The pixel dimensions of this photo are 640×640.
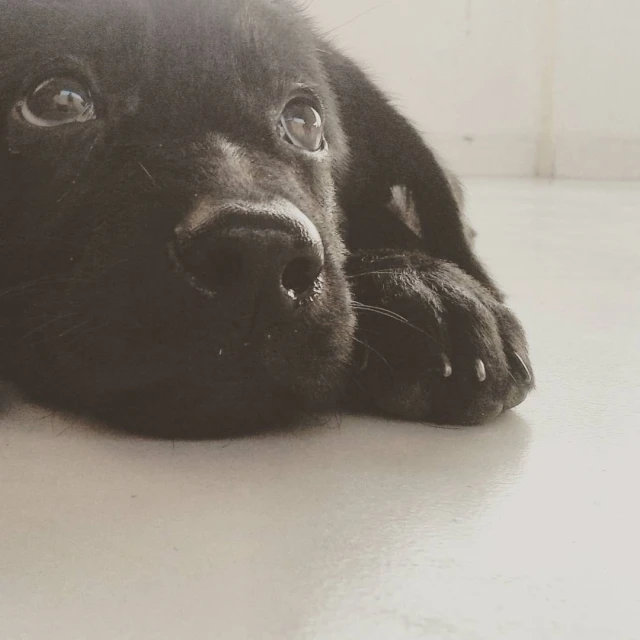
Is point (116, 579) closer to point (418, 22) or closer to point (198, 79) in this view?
point (198, 79)

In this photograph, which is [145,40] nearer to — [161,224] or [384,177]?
[161,224]

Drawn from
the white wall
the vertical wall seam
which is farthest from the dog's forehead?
the vertical wall seam

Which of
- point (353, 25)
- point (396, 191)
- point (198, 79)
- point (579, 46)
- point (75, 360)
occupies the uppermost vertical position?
point (198, 79)

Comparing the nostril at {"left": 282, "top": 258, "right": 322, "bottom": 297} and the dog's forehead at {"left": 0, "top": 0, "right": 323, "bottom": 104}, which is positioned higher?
the dog's forehead at {"left": 0, "top": 0, "right": 323, "bottom": 104}

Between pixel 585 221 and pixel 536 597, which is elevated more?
pixel 536 597

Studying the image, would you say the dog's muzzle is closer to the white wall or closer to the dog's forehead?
the dog's forehead

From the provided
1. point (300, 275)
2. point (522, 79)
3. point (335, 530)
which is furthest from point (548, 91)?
point (335, 530)

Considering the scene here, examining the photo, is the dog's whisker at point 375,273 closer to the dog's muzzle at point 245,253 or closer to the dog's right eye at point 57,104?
the dog's muzzle at point 245,253

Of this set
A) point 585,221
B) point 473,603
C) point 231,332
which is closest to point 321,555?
point 473,603
